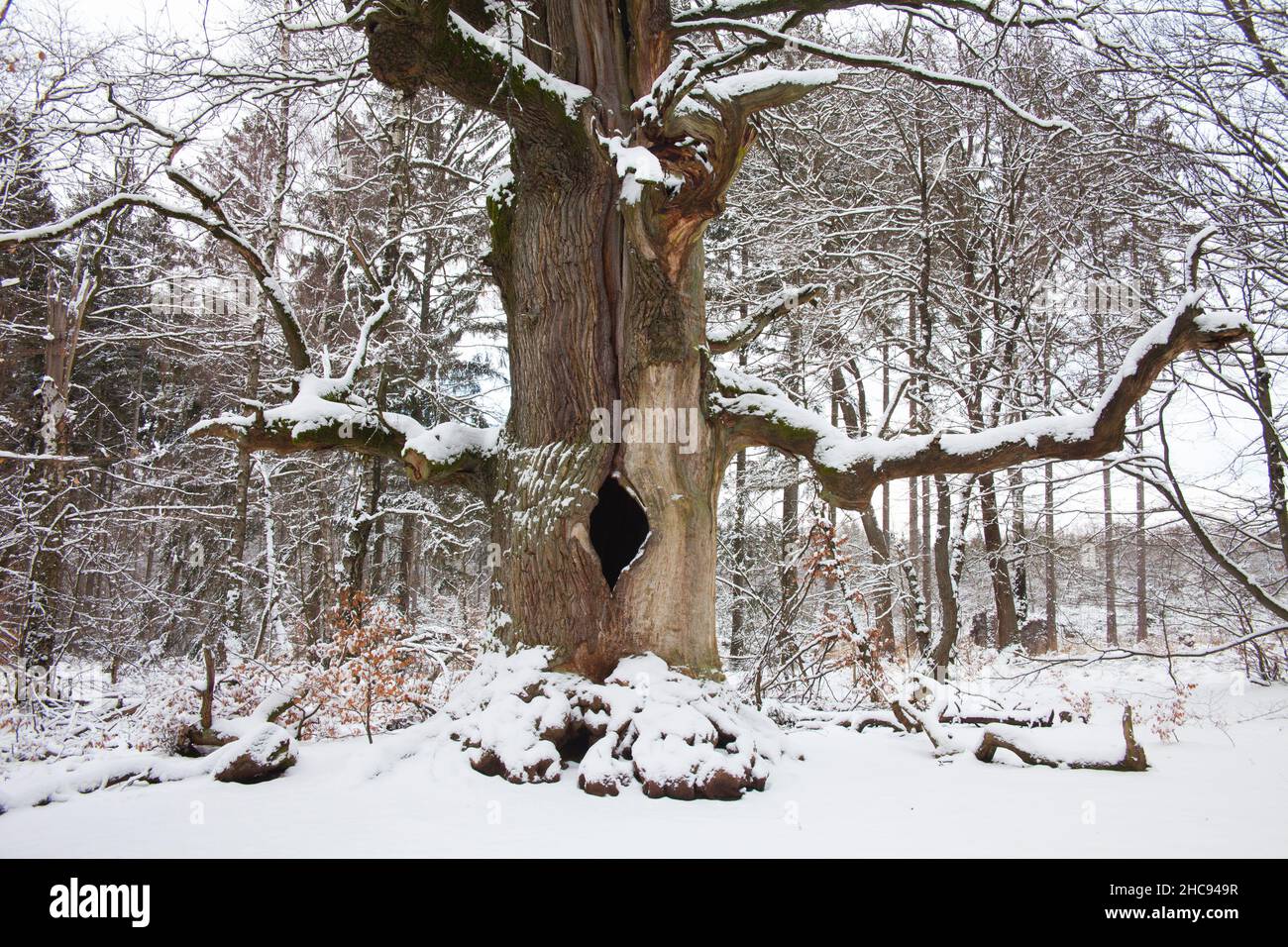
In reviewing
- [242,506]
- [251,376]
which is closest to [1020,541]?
[242,506]

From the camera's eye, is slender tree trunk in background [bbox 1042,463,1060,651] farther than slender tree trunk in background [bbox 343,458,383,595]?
No

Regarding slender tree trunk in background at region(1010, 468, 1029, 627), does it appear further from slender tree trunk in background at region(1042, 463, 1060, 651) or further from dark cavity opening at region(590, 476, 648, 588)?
dark cavity opening at region(590, 476, 648, 588)

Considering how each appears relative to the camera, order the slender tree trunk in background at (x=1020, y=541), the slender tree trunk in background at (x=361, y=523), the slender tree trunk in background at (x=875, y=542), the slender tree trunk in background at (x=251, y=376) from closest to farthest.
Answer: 1. the slender tree trunk in background at (x=1020, y=541)
2. the slender tree trunk in background at (x=361, y=523)
3. the slender tree trunk in background at (x=251, y=376)
4. the slender tree trunk in background at (x=875, y=542)

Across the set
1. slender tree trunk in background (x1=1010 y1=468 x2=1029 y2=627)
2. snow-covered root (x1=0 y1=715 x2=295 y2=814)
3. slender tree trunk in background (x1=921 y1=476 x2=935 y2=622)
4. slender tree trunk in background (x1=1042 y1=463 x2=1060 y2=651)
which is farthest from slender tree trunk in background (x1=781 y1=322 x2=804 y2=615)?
snow-covered root (x1=0 y1=715 x2=295 y2=814)

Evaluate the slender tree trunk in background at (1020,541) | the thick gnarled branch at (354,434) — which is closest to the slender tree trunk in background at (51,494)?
the thick gnarled branch at (354,434)

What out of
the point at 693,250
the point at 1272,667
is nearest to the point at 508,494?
the point at 693,250

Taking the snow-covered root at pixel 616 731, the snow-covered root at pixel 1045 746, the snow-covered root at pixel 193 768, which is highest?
the snow-covered root at pixel 616 731

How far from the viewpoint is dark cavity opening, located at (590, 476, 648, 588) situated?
5.30 meters

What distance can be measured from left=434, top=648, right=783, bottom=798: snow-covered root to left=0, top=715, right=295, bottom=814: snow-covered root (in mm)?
1005

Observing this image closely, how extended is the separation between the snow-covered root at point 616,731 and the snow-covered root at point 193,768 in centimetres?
100

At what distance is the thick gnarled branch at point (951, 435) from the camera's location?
4438mm

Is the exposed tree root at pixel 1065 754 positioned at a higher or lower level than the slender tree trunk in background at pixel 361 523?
lower

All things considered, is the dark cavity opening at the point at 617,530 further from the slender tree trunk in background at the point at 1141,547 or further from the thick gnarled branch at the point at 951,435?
the slender tree trunk in background at the point at 1141,547

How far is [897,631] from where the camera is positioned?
30.5m
